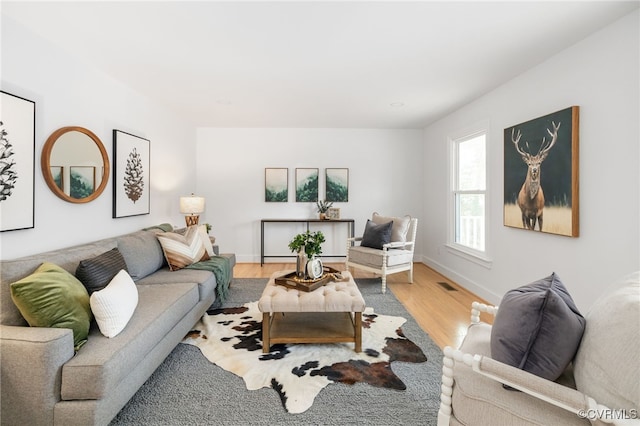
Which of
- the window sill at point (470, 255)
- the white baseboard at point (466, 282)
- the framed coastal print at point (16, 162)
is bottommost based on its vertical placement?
the white baseboard at point (466, 282)

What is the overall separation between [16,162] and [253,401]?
2235 millimetres

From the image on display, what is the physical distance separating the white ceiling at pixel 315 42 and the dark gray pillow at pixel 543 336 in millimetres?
1796

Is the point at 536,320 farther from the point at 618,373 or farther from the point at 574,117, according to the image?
the point at 574,117

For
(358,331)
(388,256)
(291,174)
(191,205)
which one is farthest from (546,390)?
(291,174)

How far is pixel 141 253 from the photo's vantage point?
2836 mm

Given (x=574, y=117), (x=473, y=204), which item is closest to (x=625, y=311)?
(x=574, y=117)

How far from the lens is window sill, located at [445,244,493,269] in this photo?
141 inches

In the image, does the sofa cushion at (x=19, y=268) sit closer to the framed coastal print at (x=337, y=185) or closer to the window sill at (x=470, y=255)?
the framed coastal print at (x=337, y=185)

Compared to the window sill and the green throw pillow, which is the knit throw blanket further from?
the window sill

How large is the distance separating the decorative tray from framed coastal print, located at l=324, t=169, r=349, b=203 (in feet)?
8.99

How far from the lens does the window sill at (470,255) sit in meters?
3.57

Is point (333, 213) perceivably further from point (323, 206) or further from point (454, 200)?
point (454, 200)

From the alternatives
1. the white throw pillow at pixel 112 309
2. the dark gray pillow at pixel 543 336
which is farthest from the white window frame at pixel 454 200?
the white throw pillow at pixel 112 309

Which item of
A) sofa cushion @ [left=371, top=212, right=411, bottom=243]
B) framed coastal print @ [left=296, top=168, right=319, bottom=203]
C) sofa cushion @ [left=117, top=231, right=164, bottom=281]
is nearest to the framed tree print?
sofa cushion @ [left=117, top=231, right=164, bottom=281]
